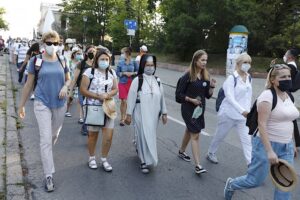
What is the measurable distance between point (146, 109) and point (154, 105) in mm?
145

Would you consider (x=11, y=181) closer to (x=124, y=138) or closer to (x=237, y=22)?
(x=124, y=138)

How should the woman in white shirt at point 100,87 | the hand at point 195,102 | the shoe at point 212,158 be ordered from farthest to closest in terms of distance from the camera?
the shoe at point 212,158, the hand at point 195,102, the woman in white shirt at point 100,87

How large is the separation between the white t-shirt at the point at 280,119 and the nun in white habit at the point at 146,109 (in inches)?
83.3

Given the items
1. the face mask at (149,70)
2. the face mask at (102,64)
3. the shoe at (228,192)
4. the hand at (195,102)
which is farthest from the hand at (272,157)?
the face mask at (102,64)

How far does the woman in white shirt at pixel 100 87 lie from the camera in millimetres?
5602

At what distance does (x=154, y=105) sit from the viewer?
19.2 ft

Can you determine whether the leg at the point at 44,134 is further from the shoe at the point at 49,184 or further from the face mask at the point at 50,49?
the face mask at the point at 50,49

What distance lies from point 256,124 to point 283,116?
31cm

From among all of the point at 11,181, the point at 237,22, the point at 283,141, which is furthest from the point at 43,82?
the point at 237,22

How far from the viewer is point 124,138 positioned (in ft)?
25.8

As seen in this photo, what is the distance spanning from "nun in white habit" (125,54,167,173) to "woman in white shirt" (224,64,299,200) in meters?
1.90

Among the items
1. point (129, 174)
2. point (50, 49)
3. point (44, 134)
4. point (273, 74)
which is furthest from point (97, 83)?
point (273, 74)

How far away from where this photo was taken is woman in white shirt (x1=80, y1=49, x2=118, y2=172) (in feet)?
18.4

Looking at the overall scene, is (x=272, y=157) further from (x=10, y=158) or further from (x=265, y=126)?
(x=10, y=158)
